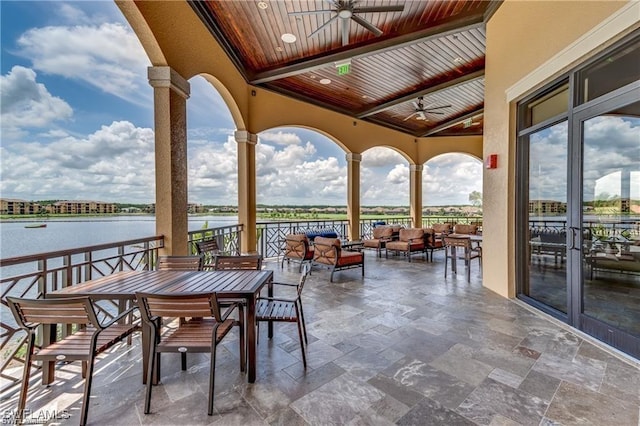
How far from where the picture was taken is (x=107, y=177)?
5.11 m

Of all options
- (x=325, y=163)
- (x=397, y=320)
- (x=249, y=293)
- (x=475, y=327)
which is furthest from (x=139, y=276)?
(x=325, y=163)

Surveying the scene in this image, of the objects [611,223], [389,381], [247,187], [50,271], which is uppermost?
[247,187]

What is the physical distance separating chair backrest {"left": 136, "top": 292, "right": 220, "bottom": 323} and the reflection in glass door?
3382 millimetres

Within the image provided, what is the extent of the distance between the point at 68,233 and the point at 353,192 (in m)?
6.84

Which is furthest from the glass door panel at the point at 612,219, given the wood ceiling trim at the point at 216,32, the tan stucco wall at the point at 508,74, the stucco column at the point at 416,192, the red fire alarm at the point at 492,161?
the stucco column at the point at 416,192

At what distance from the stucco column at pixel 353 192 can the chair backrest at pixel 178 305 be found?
23.6 feet

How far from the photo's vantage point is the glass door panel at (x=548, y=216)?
308 centimetres

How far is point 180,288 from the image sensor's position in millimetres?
2129

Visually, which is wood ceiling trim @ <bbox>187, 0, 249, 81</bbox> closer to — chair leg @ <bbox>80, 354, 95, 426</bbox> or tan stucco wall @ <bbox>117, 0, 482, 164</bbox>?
tan stucco wall @ <bbox>117, 0, 482, 164</bbox>

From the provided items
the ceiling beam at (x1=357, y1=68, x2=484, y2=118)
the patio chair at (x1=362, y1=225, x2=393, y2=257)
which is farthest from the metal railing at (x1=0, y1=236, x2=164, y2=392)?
the ceiling beam at (x1=357, y1=68, x2=484, y2=118)

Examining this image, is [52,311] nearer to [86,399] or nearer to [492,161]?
[86,399]

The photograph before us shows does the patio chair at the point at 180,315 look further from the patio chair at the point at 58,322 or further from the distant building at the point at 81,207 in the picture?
the distant building at the point at 81,207

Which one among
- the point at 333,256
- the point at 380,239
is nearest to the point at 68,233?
the point at 333,256

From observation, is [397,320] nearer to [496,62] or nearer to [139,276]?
[139,276]
